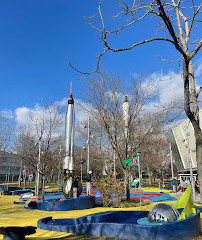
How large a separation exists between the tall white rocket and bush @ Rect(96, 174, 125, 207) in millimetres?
4577

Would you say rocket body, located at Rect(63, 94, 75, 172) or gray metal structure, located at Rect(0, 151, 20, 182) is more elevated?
rocket body, located at Rect(63, 94, 75, 172)

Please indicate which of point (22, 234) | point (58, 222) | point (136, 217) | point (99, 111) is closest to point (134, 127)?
point (99, 111)

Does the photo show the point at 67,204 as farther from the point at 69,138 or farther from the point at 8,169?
the point at 8,169

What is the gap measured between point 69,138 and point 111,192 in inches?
322

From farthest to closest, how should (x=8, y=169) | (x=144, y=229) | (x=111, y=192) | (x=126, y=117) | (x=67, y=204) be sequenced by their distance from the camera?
(x=8, y=169) < (x=126, y=117) < (x=111, y=192) < (x=67, y=204) < (x=144, y=229)

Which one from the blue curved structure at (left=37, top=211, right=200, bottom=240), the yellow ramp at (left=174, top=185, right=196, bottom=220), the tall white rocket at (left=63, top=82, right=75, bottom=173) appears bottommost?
the blue curved structure at (left=37, top=211, right=200, bottom=240)

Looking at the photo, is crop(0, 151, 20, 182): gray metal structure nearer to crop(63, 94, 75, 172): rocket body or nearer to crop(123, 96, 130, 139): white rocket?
crop(63, 94, 75, 172): rocket body

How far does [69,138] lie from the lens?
68.8 ft

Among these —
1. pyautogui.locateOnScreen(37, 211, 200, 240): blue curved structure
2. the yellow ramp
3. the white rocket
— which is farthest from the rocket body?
the yellow ramp

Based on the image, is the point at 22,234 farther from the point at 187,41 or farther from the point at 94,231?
the point at 187,41

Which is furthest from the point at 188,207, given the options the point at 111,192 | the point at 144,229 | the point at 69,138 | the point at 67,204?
the point at 69,138

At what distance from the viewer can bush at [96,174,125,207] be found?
14250 millimetres

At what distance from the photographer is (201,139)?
627 centimetres

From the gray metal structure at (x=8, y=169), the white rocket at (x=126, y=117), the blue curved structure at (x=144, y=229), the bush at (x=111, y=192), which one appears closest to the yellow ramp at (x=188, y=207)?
the blue curved structure at (x=144, y=229)
